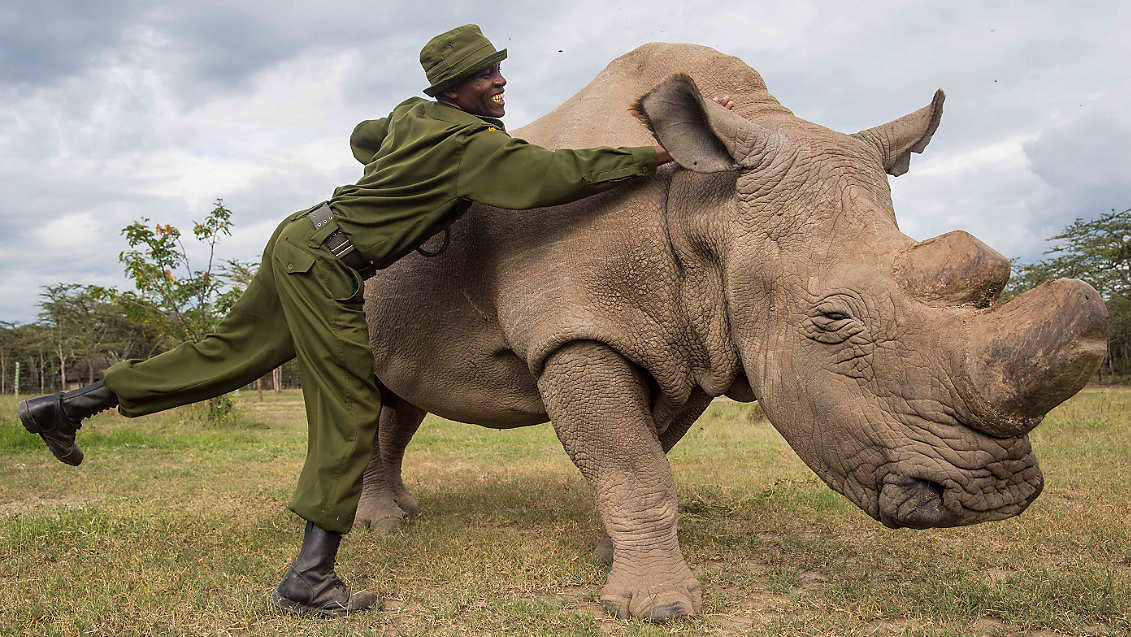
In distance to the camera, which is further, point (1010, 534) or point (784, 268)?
point (1010, 534)

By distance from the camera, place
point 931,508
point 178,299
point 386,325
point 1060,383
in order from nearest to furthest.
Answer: point 1060,383, point 931,508, point 386,325, point 178,299

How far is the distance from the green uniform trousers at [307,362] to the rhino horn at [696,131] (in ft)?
4.38

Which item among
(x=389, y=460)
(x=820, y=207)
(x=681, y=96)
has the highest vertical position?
(x=681, y=96)

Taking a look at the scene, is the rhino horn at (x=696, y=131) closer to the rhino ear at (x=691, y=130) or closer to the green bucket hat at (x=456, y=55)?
the rhino ear at (x=691, y=130)

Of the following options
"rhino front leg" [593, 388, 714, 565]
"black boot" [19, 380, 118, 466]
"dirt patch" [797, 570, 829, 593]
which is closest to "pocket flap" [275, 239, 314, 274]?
"black boot" [19, 380, 118, 466]

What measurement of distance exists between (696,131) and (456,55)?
3.66 feet

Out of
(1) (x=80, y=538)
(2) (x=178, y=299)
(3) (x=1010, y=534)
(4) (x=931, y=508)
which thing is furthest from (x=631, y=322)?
(2) (x=178, y=299)

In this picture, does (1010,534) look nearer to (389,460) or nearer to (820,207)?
(820,207)

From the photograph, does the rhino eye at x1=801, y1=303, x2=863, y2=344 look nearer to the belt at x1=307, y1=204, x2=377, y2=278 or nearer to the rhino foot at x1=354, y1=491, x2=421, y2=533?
the belt at x1=307, y1=204, x2=377, y2=278

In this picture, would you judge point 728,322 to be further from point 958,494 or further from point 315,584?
point 315,584

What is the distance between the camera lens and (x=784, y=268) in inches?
115

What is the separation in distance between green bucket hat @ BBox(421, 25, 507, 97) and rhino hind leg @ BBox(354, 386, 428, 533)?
2095 millimetres

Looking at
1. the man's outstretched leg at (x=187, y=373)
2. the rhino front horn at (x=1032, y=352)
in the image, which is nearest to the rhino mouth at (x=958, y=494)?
the rhino front horn at (x=1032, y=352)

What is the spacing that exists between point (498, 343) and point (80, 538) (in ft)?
7.92
